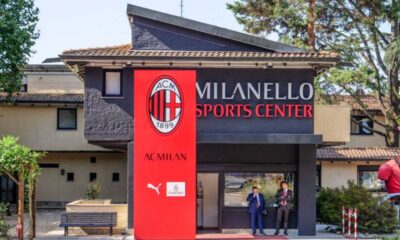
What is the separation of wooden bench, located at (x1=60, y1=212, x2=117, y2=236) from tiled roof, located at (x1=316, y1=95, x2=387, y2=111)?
1674 cm

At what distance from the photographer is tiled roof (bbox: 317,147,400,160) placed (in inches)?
1455

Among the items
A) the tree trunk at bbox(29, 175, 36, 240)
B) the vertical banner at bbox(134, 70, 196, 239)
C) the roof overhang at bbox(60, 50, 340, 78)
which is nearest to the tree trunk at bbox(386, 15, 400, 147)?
the roof overhang at bbox(60, 50, 340, 78)

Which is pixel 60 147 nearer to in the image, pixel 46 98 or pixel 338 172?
pixel 46 98

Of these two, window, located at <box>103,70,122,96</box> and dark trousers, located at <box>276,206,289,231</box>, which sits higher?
window, located at <box>103,70,122,96</box>

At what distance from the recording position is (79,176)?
3925 cm

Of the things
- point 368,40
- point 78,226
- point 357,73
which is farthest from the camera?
point 368,40

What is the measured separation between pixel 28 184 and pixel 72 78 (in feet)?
63.7

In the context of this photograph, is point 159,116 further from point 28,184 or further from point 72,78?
point 72,78

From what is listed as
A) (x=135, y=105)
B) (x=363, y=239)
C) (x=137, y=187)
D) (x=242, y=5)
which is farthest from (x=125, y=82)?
(x=242, y=5)

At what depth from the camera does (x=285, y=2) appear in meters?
38.2

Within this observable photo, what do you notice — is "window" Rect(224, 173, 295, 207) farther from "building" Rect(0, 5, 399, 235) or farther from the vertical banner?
the vertical banner

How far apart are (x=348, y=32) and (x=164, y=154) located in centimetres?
2038

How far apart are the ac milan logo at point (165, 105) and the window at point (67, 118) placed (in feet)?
56.0

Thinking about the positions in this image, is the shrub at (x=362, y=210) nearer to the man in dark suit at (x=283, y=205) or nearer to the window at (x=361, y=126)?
the man in dark suit at (x=283, y=205)
